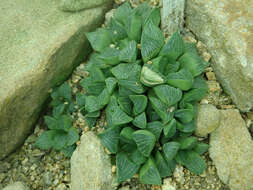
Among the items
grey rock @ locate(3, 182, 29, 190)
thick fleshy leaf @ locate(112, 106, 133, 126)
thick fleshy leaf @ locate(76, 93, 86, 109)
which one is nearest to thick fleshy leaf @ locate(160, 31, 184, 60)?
thick fleshy leaf @ locate(112, 106, 133, 126)

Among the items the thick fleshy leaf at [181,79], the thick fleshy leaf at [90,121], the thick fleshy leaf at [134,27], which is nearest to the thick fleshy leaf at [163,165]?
the thick fleshy leaf at [181,79]

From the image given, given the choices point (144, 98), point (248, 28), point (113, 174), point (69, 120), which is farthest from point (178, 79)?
point (69, 120)

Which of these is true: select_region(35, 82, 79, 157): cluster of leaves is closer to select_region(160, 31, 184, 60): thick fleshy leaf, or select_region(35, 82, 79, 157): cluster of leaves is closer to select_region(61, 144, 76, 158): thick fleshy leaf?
select_region(61, 144, 76, 158): thick fleshy leaf

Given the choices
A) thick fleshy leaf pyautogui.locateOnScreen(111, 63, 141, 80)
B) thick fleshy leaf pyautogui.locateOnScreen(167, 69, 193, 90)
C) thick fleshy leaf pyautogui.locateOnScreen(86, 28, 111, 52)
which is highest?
thick fleshy leaf pyautogui.locateOnScreen(86, 28, 111, 52)

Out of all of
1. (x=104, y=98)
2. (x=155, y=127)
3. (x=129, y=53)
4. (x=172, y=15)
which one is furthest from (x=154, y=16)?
(x=155, y=127)

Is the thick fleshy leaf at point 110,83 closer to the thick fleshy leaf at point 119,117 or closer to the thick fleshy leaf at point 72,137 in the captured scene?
the thick fleshy leaf at point 119,117

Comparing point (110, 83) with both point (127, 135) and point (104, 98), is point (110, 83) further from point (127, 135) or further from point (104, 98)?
point (127, 135)

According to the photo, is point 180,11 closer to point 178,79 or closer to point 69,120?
point 178,79
